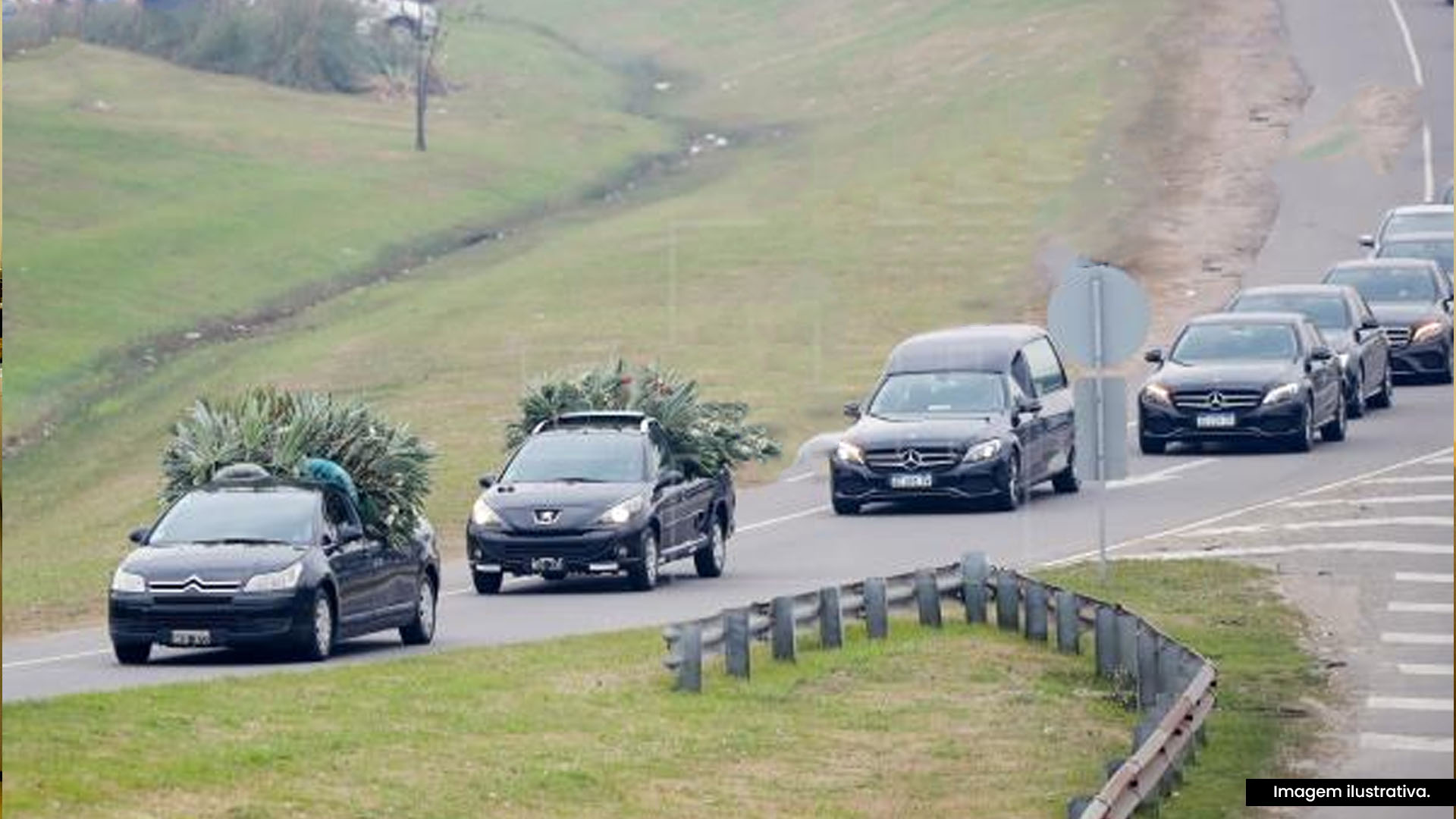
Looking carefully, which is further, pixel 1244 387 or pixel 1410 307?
pixel 1410 307

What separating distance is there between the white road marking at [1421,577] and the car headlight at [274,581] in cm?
1077

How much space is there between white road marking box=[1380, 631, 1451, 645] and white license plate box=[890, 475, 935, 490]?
1068 centimetres

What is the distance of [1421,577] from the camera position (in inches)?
1235

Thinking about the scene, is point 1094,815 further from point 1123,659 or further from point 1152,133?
point 1152,133

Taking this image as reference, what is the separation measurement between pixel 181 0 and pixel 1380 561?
73.8 m

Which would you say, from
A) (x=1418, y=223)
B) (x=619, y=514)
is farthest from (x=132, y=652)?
(x=1418, y=223)

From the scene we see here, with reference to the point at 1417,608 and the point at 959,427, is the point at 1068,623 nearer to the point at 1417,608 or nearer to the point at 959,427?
the point at 1417,608

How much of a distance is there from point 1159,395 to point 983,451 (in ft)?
19.0

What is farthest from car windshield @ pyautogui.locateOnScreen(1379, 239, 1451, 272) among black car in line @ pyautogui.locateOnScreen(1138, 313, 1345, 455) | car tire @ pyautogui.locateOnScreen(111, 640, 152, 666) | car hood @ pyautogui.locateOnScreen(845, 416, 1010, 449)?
car tire @ pyautogui.locateOnScreen(111, 640, 152, 666)

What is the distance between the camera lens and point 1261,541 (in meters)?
34.6

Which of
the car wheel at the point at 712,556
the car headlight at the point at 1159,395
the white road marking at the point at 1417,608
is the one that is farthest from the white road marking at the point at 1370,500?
the white road marking at the point at 1417,608

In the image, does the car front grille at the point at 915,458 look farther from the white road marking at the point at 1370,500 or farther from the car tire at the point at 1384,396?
the car tire at the point at 1384,396

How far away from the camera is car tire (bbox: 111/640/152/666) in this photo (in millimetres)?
26031

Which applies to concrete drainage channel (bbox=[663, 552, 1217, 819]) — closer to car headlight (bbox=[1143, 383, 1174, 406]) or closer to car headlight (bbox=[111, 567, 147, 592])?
car headlight (bbox=[111, 567, 147, 592])
